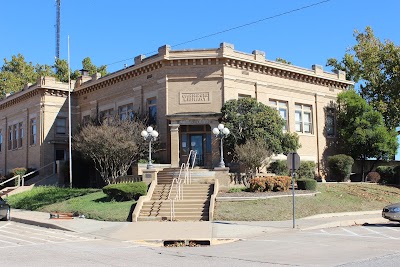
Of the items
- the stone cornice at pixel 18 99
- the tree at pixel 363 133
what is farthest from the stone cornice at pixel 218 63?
the stone cornice at pixel 18 99

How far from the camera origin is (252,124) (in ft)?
97.2

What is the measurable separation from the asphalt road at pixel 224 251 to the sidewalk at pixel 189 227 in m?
0.66

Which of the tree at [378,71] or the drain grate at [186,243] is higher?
the tree at [378,71]

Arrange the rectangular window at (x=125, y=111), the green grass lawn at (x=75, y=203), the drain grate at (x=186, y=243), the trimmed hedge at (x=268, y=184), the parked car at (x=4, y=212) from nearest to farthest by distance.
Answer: the drain grate at (x=186, y=243) < the green grass lawn at (x=75, y=203) < the parked car at (x=4, y=212) < the trimmed hedge at (x=268, y=184) < the rectangular window at (x=125, y=111)

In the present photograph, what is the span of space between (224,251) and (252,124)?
57.6 ft

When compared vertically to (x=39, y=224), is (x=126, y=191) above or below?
above

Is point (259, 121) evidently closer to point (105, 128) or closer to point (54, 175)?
point (105, 128)

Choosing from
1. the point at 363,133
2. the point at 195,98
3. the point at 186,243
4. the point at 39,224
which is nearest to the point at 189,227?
the point at 186,243

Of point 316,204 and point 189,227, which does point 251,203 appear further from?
point 189,227

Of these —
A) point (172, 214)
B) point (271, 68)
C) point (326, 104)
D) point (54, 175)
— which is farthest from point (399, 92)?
point (54, 175)

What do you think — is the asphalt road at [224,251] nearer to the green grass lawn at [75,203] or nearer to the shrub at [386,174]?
the green grass lawn at [75,203]

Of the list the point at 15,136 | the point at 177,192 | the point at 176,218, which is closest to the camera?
the point at 176,218

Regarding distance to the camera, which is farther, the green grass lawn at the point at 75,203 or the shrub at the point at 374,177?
the shrub at the point at 374,177

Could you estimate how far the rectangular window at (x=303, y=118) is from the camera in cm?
3657
